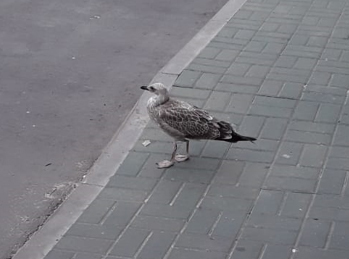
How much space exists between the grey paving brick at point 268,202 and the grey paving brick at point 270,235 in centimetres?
26

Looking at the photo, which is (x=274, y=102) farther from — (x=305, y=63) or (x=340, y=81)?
(x=305, y=63)

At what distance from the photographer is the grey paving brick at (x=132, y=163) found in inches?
274

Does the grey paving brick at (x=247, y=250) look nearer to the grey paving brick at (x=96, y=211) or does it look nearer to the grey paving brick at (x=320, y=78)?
the grey paving brick at (x=96, y=211)

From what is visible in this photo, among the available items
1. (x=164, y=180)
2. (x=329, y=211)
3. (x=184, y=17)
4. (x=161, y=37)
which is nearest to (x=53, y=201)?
(x=164, y=180)

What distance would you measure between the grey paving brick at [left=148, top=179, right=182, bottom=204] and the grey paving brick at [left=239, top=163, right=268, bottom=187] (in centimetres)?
53

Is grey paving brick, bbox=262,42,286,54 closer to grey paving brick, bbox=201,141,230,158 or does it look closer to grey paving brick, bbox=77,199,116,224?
grey paving brick, bbox=201,141,230,158

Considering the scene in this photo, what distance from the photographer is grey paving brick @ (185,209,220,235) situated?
6102 millimetres

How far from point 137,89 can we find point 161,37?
1745 millimetres

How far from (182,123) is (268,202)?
3.29ft

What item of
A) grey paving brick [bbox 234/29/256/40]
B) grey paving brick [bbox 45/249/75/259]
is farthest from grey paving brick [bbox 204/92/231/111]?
grey paving brick [bbox 45/249/75/259]

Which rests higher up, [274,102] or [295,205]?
[295,205]

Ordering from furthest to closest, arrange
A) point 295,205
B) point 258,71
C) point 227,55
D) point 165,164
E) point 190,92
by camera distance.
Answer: point 227,55
point 258,71
point 190,92
point 165,164
point 295,205

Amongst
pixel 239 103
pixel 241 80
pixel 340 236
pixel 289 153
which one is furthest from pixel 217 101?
pixel 340 236

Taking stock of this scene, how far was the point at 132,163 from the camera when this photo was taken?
7090 millimetres
